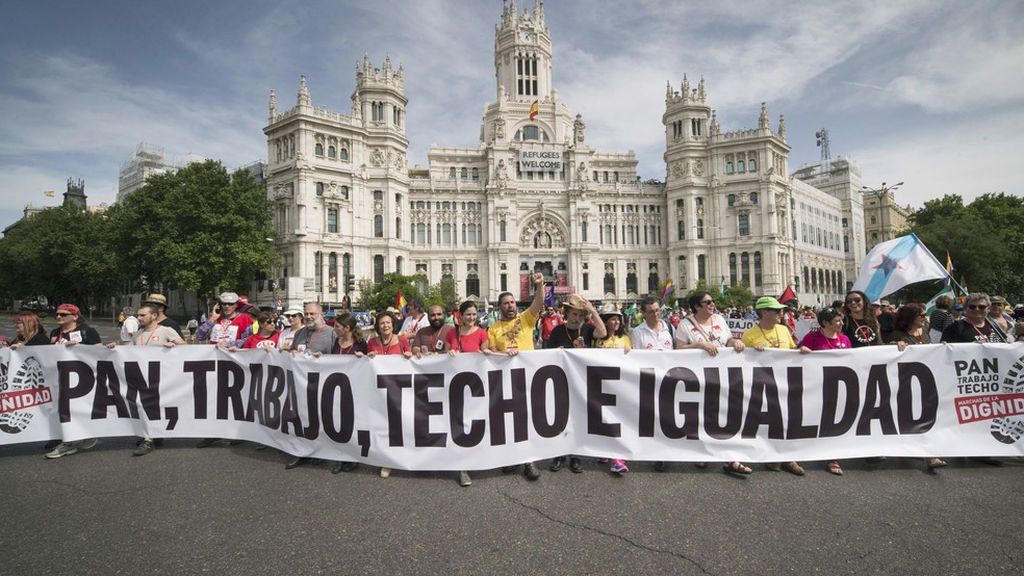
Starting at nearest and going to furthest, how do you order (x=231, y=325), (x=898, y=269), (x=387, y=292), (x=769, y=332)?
(x=769, y=332)
(x=231, y=325)
(x=898, y=269)
(x=387, y=292)

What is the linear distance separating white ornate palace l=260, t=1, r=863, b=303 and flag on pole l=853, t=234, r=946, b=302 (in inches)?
1859

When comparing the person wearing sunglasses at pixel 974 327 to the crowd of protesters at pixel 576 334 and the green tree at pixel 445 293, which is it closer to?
the crowd of protesters at pixel 576 334

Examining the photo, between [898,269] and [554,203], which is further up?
[554,203]

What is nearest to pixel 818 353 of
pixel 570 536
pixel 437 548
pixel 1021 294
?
pixel 570 536

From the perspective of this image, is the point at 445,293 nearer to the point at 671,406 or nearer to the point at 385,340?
the point at 385,340

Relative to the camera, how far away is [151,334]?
691 cm

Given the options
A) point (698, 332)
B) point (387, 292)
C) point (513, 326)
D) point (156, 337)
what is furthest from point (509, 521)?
point (387, 292)

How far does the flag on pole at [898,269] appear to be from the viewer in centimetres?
994

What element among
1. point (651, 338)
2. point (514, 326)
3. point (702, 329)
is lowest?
point (651, 338)

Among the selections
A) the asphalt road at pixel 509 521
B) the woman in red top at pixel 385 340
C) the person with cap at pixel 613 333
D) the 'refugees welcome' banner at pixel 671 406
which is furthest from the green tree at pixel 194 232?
the person with cap at pixel 613 333

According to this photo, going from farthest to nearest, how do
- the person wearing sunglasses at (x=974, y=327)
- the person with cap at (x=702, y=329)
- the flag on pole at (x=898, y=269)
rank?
the flag on pole at (x=898, y=269), the person wearing sunglasses at (x=974, y=327), the person with cap at (x=702, y=329)

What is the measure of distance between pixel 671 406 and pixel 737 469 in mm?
1016

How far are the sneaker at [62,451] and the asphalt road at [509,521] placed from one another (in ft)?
1.14

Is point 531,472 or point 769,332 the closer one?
point 531,472
